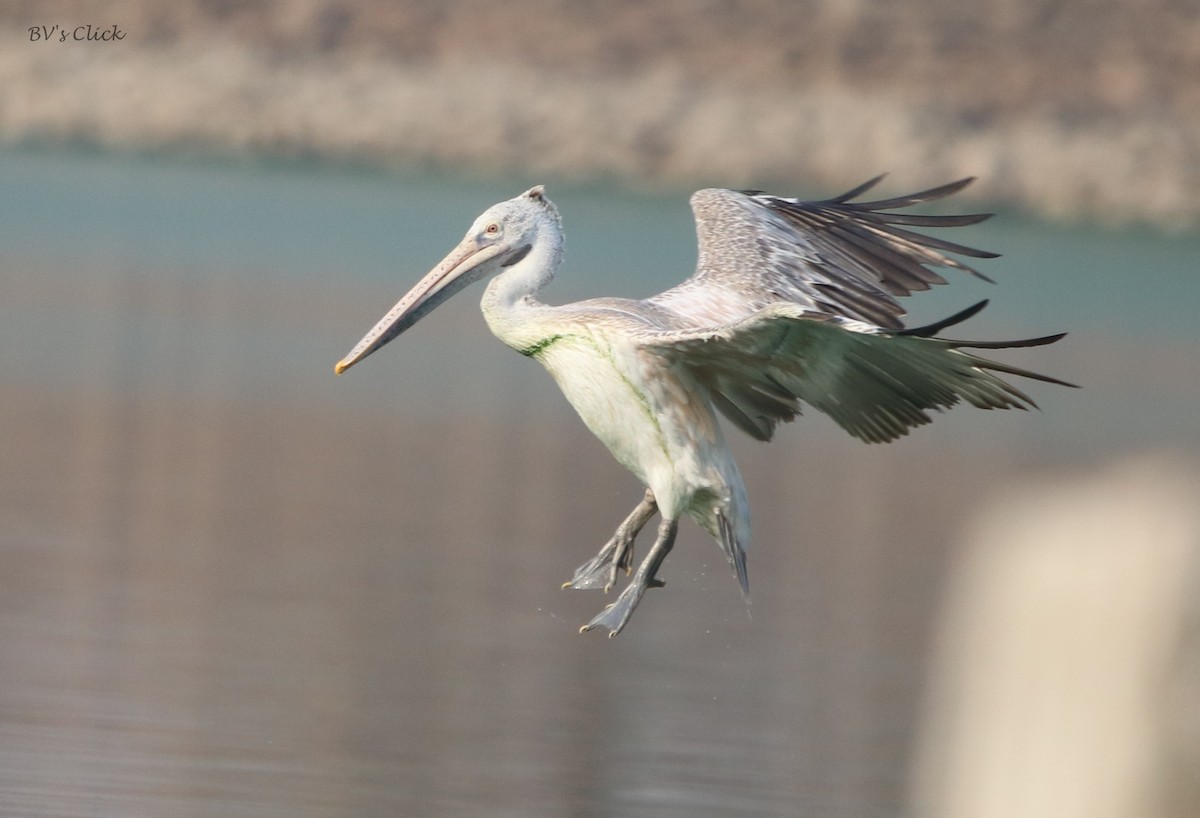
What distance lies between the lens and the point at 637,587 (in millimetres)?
7680

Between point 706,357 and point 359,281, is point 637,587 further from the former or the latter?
point 359,281

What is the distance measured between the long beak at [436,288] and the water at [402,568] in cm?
121

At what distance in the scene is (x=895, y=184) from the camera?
1623 inches

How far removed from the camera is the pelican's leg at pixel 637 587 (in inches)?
299

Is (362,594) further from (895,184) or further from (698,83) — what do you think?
(698,83)

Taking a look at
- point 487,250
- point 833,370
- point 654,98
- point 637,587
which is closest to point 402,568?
point 487,250

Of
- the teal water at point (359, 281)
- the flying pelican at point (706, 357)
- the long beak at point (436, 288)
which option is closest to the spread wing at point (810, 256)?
the flying pelican at point (706, 357)

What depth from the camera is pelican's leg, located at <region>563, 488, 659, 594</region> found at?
796 cm

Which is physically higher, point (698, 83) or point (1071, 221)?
point (698, 83)

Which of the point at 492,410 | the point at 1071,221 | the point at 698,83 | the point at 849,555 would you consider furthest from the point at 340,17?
the point at 849,555

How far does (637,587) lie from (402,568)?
3743 millimetres

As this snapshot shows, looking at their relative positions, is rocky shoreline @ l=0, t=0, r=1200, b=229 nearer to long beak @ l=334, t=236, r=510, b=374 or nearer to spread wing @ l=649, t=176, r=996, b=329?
spread wing @ l=649, t=176, r=996, b=329

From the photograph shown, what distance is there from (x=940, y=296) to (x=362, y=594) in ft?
56.9

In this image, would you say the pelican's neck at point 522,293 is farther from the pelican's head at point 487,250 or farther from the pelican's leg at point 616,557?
the pelican's leg at point 616,557
